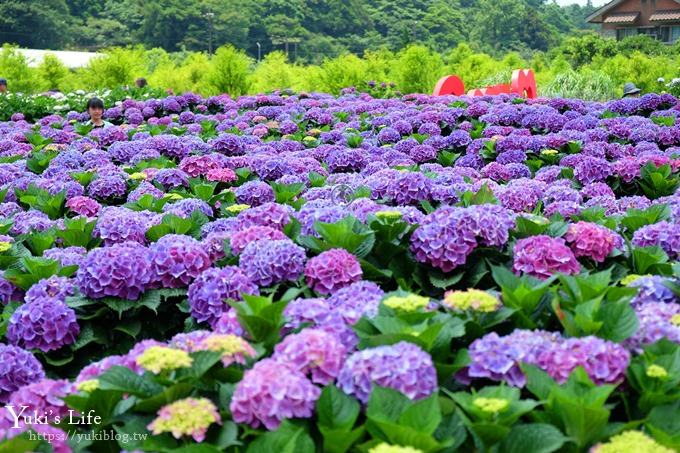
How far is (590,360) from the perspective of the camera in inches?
65.3

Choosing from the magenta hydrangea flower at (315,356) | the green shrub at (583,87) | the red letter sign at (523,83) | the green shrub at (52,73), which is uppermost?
the magenta hydrangea flower at (315,356)

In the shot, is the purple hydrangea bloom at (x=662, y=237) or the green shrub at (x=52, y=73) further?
the green shrub at (x=52, y=73)

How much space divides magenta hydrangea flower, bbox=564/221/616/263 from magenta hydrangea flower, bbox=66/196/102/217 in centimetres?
274

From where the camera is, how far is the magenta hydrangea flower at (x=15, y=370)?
227 centimetres

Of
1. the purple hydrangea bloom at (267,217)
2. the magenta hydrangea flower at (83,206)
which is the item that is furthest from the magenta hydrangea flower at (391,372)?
the magenta hydrangea flower at (83,206)

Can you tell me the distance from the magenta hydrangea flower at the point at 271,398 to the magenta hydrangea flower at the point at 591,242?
4.68 ft

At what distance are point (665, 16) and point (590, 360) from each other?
42229 mm

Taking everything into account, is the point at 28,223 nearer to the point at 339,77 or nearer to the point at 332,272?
the point at 332,272

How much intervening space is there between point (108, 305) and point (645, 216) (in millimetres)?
2145

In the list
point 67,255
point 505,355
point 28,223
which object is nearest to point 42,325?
point 67,255

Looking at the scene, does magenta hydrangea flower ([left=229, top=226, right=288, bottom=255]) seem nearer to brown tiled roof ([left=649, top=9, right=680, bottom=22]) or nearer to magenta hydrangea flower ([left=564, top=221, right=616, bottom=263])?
magenta hydrangea flower ([left=564, top=221, right=616, bottom=263])

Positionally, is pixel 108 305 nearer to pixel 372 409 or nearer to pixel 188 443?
pixel 188 443

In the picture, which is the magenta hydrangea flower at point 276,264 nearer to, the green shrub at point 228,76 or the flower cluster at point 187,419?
the flower cluster at point 187,419

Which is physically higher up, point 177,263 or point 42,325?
point 177,263
